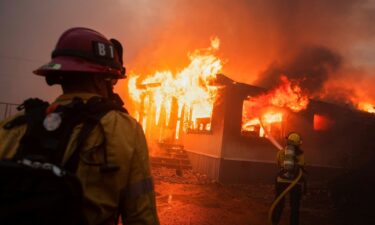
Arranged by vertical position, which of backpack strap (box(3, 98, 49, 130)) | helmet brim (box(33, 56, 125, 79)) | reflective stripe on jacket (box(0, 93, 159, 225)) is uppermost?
helmet brim (box(33, 56, 125, 79))

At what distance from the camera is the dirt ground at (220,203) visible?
784 cm

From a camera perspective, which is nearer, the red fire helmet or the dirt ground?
the red fire helmet

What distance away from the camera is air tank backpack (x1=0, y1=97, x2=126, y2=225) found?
1.18 metres

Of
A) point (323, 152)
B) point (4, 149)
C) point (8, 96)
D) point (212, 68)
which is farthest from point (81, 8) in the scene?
point (4, 149)

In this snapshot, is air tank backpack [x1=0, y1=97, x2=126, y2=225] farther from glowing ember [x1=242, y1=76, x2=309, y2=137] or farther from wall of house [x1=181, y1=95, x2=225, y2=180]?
glowing ember [x1=242, y1=76, x2=309, y2=137]

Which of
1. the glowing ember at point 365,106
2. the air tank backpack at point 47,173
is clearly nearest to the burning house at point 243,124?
the glowing ember at point 365,106

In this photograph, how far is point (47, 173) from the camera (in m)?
1.21

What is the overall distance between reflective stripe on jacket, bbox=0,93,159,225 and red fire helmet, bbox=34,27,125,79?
0.22m

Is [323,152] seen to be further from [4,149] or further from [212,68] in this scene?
[4,149]

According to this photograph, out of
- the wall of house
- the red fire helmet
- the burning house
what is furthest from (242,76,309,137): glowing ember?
the red fire helmet

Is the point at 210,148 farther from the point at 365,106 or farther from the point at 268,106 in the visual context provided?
the point at 365,106

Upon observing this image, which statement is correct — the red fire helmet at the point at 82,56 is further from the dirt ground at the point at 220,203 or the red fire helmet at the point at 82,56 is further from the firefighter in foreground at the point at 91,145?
the dirt ground at the point at 220,203

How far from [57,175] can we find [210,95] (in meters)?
14.0

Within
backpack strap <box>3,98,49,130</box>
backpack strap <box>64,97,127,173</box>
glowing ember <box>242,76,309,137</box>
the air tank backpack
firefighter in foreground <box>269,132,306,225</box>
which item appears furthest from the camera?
glowing ember <box>242,76,309,137</box>
